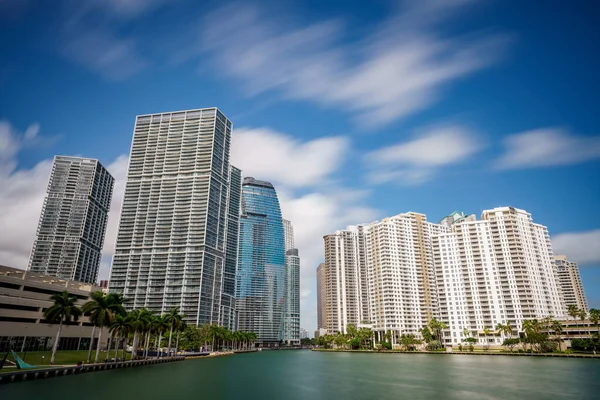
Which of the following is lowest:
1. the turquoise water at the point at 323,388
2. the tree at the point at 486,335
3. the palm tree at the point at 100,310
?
the turquoise water at the point at 323,388

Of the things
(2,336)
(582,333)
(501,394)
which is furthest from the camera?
(582,333)

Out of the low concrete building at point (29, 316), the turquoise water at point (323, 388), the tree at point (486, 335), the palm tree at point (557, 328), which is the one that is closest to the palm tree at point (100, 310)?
the low concrete building at point (29, 316)

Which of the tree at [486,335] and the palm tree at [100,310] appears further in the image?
the tree at [486,335]

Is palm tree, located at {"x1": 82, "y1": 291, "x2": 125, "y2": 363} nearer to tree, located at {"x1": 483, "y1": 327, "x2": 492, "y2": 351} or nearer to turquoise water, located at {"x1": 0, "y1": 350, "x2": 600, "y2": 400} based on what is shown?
turquoise water, located at {"x1": 0, "y1": 350, "x2": 600, "y2": 400}

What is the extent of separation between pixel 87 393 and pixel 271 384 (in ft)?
103

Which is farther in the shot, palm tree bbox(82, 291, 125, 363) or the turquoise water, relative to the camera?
palm tree bbox(82, 291, 125, 363)

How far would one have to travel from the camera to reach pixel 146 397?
48.6 meters

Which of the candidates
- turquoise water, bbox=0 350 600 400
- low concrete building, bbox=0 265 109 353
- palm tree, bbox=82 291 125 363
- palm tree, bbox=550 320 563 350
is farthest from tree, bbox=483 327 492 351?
low concrete building, bbox=0 265 109 353

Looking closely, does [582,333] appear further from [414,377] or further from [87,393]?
[87,393]

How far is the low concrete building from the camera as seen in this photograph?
10250 cm

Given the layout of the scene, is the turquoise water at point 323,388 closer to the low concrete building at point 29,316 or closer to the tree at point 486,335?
the low concrete building at point 29,316

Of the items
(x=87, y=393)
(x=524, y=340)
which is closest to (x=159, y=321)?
(x=87, y=393)

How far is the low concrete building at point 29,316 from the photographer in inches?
4035

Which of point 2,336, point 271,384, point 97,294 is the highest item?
point 97,294
